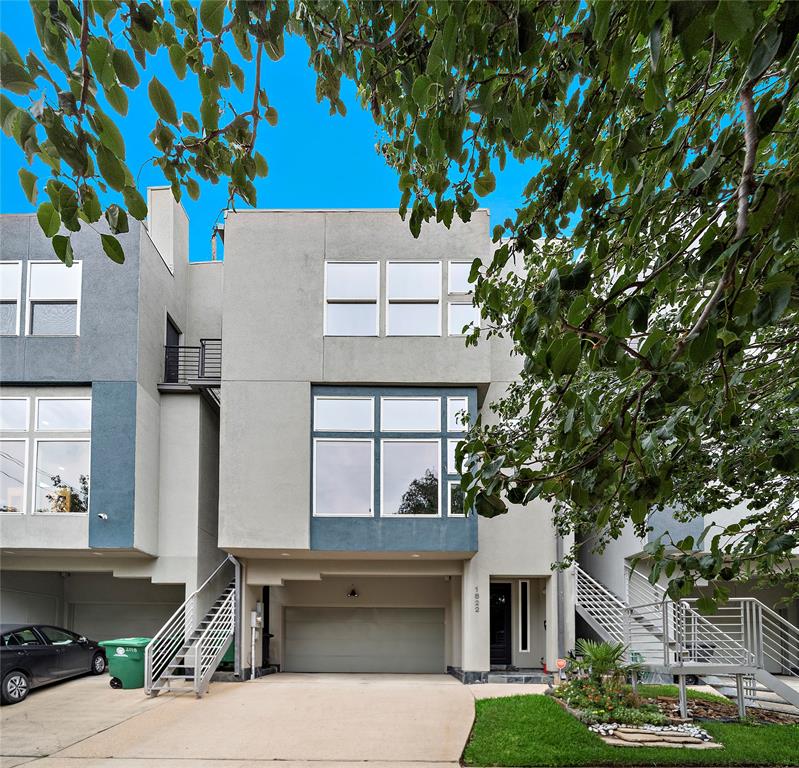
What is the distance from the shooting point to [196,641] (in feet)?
37.1

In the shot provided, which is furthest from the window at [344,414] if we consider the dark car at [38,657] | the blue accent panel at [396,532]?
the dark car at [38,657]

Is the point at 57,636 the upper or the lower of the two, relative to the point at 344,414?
lower

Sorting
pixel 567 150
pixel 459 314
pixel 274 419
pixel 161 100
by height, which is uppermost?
pixel 459 314

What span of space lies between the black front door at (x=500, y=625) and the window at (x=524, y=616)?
0.25m

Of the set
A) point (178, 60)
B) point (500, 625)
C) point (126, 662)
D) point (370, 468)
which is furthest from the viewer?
point (500, 625)

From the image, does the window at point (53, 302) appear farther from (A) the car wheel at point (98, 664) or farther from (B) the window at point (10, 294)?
(A) the car wheel at point (98, 664)

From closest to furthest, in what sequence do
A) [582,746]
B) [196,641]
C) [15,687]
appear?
[582,746]
[15,687]
[196,641]

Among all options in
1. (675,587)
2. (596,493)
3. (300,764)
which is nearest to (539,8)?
(596,493)

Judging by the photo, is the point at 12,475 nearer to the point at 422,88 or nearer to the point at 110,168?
the point at 110,168

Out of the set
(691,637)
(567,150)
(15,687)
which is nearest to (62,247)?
(567,150)

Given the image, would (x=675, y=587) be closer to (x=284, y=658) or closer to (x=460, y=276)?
(x=460, y=276)

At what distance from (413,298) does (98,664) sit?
944cm

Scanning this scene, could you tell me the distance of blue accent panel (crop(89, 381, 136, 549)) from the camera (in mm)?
12164

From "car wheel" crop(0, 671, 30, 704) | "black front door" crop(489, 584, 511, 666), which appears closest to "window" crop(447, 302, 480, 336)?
"black front door" crop(489, 584, 511, 666)
